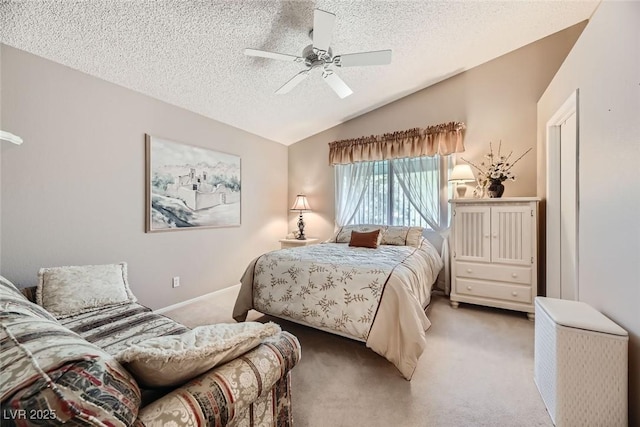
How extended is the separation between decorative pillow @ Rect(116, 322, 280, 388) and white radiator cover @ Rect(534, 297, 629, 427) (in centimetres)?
156

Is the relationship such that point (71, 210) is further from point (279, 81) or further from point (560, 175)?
point (560, 175)

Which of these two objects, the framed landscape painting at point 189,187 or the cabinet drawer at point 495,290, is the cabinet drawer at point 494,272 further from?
the framed landscape painting at point 189,187

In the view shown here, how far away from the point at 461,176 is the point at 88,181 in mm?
3869

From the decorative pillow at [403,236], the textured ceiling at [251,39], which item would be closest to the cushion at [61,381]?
the textured ceiling at [251,39]

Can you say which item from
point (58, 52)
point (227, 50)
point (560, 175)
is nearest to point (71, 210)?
point (58, 52)

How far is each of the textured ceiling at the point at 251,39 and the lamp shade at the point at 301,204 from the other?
1436mm

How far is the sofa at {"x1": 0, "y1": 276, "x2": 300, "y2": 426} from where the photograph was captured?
497 millimetres

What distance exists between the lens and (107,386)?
0.60 metres

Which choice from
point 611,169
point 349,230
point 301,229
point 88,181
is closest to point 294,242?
point 301,229

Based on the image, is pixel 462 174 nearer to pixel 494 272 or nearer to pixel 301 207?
pixel 494 272

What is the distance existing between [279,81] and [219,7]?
1.01 meters

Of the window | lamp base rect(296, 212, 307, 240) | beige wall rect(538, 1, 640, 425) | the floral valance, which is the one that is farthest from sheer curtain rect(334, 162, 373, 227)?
beige wall rect(538, 1, 640, 425)

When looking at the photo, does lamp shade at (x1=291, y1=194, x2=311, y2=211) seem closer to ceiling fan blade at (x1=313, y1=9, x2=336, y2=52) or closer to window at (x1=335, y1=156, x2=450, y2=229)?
window at (x1=335, y1=156, x2=450, y2=229)

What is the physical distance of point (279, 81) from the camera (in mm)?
2879
